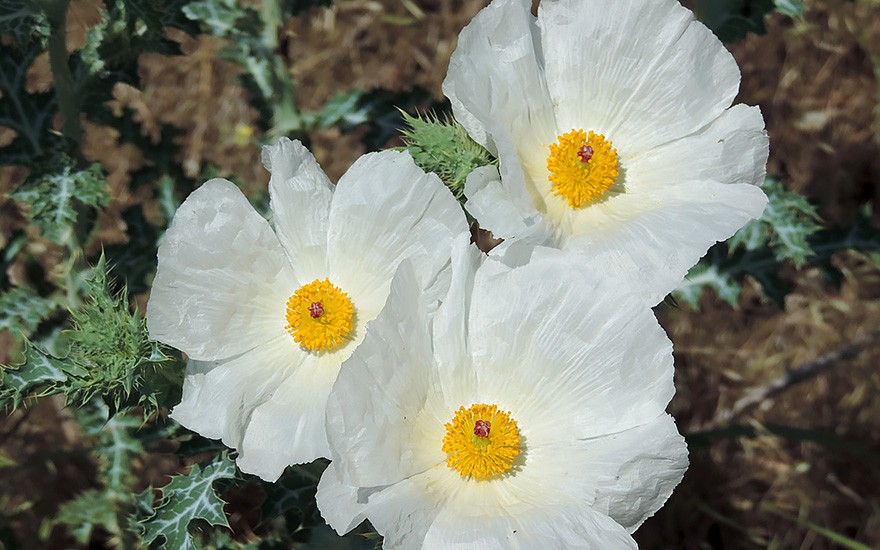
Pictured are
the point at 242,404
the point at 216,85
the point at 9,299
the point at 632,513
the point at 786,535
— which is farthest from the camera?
the point at 216,85

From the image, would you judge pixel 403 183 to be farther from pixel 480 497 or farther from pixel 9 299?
pixel 9 299

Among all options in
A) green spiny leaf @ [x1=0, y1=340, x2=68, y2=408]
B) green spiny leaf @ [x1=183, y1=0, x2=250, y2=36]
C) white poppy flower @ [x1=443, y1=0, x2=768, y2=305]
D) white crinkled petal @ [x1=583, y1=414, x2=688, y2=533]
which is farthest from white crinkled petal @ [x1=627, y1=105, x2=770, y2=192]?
green spiny leaf @ [x1=183, y1=0, x2=250, y2=36]

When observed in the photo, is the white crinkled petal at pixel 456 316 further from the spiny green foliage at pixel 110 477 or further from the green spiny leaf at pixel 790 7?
the green spiny leaf at pixel 790 7

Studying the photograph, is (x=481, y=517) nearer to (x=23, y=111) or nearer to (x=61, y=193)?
(x=61, y=193)

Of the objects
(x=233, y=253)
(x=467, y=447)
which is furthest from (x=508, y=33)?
(x=467, y=447)

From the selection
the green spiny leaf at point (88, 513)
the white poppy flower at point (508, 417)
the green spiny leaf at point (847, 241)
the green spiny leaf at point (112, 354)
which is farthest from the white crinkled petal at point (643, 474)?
the green spiny leaf at point (88, 513)

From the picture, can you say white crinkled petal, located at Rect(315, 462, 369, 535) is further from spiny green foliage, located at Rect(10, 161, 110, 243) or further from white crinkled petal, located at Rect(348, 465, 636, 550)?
spiny green foliage, located at Rect(10, 161, 110, 243)

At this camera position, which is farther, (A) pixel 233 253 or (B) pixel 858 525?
(B) pixel 858 525
